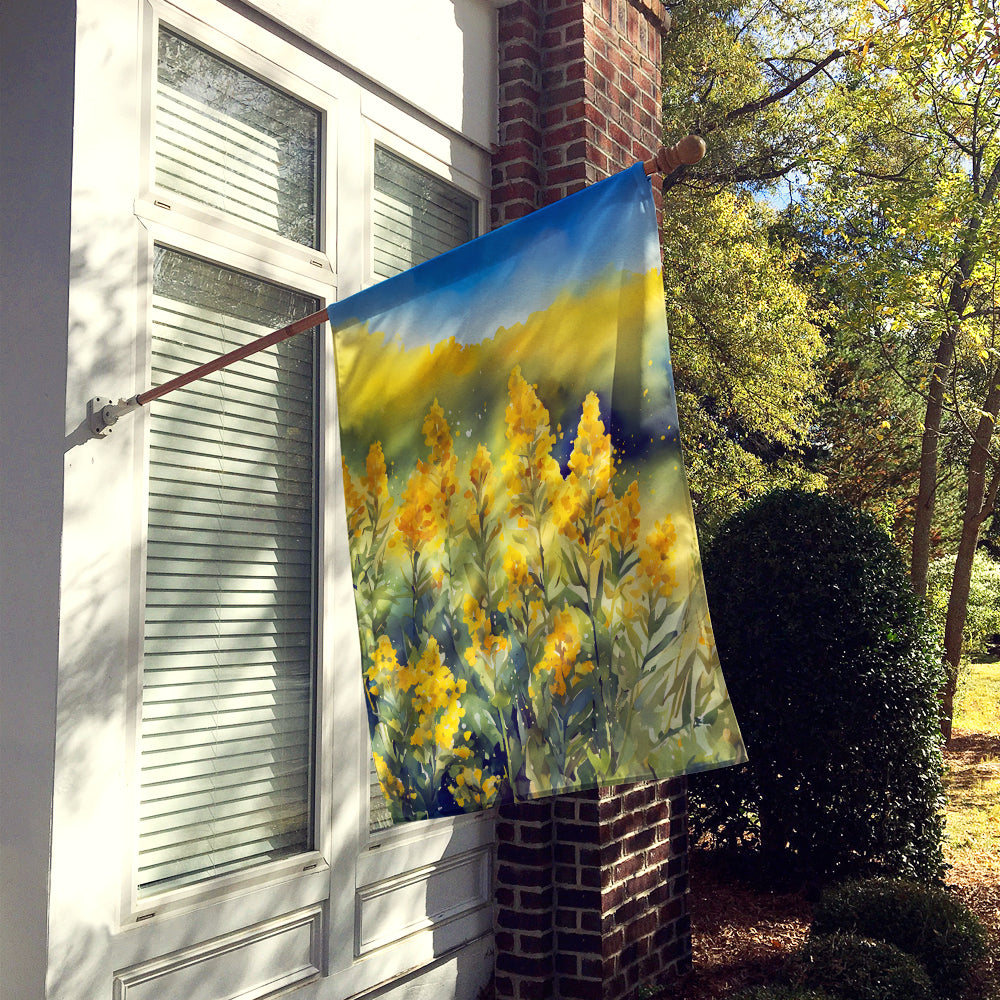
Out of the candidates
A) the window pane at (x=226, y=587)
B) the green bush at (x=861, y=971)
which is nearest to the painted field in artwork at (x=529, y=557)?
the window pane at (x=226, y=587)

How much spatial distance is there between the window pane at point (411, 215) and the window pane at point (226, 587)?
1.86 ft

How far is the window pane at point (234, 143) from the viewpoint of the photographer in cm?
304

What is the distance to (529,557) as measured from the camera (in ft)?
7.27

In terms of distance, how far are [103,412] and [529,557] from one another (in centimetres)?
131

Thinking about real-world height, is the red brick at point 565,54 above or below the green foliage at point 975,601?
above

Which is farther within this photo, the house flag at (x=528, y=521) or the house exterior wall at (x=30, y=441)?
the house exterior wall at (x=30, y=441)

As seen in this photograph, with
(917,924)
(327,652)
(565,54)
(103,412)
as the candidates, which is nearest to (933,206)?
(565,54)

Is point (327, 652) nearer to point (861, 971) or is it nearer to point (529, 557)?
point (529, 557)

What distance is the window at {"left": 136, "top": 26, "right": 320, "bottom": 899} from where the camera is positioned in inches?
115

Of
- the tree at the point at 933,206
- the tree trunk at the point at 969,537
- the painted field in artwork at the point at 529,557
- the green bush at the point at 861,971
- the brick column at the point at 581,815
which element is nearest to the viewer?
the painted field in artwork at the point at 529,557

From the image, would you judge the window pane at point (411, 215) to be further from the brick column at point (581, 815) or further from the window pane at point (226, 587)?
the window pane at point (226, 587)

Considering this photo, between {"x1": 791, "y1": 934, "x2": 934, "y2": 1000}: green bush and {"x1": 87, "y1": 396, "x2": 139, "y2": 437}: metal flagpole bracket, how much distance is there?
332 cm

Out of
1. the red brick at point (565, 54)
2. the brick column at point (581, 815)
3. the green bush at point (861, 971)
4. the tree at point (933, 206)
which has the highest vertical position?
the tree at point (933, 206)

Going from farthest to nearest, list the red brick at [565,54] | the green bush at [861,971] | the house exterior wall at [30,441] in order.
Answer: the red brick at [565,54] < the green bush at [861,971] < the house exterior wall at [30,441]
